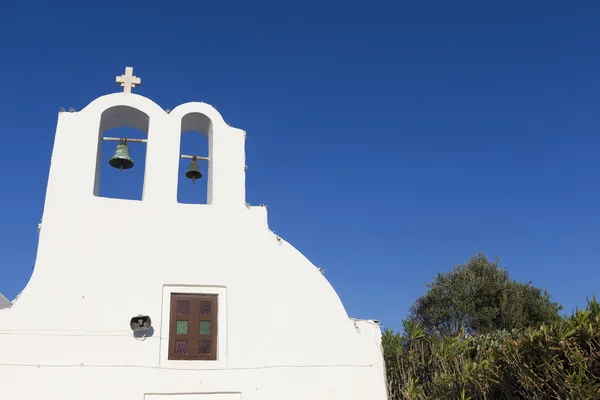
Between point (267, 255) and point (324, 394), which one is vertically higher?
point (267, 255)

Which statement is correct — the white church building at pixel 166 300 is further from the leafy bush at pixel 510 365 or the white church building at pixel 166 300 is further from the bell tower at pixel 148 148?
the leafy bush at pixel 510 365

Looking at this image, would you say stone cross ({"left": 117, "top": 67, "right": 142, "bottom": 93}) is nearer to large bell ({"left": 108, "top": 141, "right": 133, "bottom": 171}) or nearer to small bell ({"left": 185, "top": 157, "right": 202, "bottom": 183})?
large bell ({"left": 108, "top": 141, "right": 133, "bottom": 171})

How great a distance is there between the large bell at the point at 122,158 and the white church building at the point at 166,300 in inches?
1.6

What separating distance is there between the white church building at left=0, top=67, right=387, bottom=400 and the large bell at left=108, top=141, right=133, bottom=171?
0.13 ft

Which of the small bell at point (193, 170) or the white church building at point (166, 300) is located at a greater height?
the small bell at point (193, 170)

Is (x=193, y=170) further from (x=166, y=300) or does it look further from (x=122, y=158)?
(x=166, y=300)

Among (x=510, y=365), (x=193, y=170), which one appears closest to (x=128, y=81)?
(x=193, y=170)

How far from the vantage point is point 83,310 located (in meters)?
9.40

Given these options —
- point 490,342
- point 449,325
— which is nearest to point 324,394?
point 490,342

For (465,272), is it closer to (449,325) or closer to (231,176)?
(449,325)

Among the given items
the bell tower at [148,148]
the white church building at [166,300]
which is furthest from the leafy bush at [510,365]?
the bell tower at [148,148]

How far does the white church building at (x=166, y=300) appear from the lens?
9133 millimetres

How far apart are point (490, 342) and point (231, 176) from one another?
9.78 m

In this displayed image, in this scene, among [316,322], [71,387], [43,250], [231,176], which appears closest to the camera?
[71,387]
